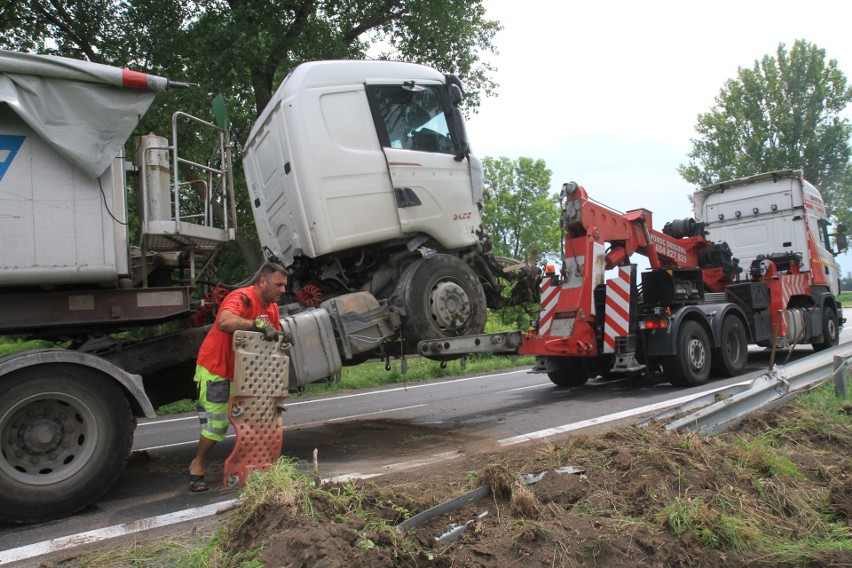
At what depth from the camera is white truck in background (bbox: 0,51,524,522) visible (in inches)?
162

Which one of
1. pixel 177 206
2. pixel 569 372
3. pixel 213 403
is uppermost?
pixel 177 206

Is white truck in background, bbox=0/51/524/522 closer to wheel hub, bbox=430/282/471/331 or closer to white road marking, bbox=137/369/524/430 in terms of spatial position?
wheel hub, bbox=430/282/471/331

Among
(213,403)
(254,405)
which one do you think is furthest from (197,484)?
(254,405)

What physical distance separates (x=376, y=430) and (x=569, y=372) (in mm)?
3836

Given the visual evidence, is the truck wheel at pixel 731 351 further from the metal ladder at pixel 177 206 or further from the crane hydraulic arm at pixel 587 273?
the metal ladder at pixel 177 206

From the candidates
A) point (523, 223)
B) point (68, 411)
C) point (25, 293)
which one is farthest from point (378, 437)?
point (523, 223)

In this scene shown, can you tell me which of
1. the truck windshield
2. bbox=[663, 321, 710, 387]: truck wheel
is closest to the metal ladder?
the truck windshield

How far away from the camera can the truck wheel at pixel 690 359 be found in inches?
337

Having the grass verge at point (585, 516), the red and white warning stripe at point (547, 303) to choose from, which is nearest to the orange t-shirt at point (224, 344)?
the grass verge at point (585, 516)

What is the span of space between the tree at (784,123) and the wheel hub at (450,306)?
33.4 m

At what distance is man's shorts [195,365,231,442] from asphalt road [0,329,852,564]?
0.43 m

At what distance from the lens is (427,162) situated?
6164 mm

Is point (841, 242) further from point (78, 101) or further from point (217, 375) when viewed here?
point (78, 101)

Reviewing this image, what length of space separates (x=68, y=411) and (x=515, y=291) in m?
4.79
